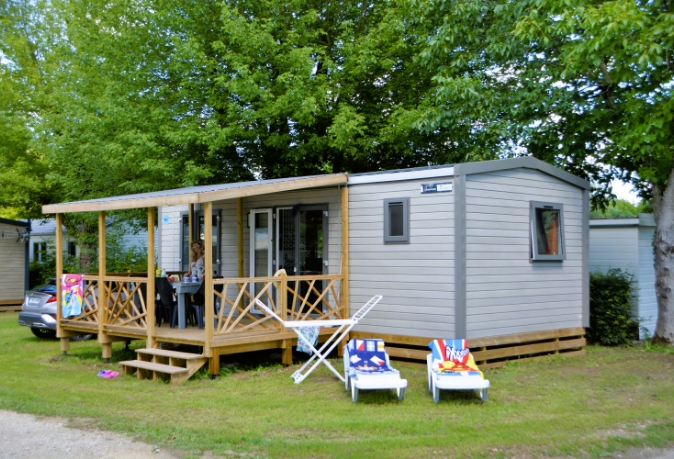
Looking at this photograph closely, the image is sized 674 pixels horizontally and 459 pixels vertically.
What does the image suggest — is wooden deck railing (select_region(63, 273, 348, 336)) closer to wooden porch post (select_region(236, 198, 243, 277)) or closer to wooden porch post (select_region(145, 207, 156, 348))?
wooden porch post (select_region(145, 207, 156, 348))

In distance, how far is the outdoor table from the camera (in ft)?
32.7

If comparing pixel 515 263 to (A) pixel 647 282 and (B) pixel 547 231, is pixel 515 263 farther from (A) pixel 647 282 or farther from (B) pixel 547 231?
(A) pixel 647 282

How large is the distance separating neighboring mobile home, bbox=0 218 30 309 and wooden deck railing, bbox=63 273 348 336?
8891mm

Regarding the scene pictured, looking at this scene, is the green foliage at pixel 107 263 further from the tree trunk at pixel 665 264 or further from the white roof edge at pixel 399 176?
the tree trunk at pixel 665 264

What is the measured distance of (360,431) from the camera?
627 cm

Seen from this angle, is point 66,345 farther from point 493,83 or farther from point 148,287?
point 493,83

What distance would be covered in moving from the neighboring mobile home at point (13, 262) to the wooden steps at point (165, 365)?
11.0 meters

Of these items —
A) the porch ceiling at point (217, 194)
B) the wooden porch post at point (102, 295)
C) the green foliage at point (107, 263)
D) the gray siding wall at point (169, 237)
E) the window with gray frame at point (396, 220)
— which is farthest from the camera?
the green foliage at point (107, 263)

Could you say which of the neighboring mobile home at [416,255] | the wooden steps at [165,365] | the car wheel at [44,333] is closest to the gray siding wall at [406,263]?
the neighboring mobile home at [416,255]

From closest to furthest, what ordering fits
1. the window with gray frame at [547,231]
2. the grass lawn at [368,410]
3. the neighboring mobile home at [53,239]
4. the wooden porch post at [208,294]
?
Answer: the grass lawn at [368,410], the wooden porch post at [208,294], the window with gray frame at [547,231], the neighboring mobile home at [53,239]

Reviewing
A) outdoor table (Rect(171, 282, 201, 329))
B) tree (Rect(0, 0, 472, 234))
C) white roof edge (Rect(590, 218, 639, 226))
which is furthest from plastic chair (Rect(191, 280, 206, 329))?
white roof edge (Rect(590, 218, 639, 226))

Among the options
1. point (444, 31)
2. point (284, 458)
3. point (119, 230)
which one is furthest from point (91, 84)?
point (284, 458)

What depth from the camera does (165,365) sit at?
29.6 feet

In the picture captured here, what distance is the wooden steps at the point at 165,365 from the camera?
28.3ft
